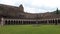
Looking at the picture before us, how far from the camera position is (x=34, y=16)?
7806 centimetres

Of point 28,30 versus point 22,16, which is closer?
point 28,30

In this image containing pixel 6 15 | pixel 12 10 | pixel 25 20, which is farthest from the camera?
pixel 12 10

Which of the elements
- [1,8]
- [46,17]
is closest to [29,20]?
[46,17]

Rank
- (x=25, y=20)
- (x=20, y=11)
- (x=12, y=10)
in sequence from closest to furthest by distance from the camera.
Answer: (x=25, y=20), (x=12, y=10), (x=20, y=11)

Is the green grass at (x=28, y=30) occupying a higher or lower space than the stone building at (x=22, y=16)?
lower

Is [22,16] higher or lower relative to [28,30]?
higher

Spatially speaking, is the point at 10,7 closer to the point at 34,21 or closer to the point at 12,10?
the point at 12,10

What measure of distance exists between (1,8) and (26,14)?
1085cm

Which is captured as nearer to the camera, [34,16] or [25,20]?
[25,20]

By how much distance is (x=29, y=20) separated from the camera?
7050 centimetres

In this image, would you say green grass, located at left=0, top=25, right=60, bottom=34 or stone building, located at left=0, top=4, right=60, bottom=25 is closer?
green grass, located at left=0, top=25, right=60, bottom=34

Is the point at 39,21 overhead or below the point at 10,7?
below

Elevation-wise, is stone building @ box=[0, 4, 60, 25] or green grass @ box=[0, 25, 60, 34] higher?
stone building @ box=[0, 4, 60, 25]

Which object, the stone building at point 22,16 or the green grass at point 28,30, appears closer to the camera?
the green grass at point 28,30
